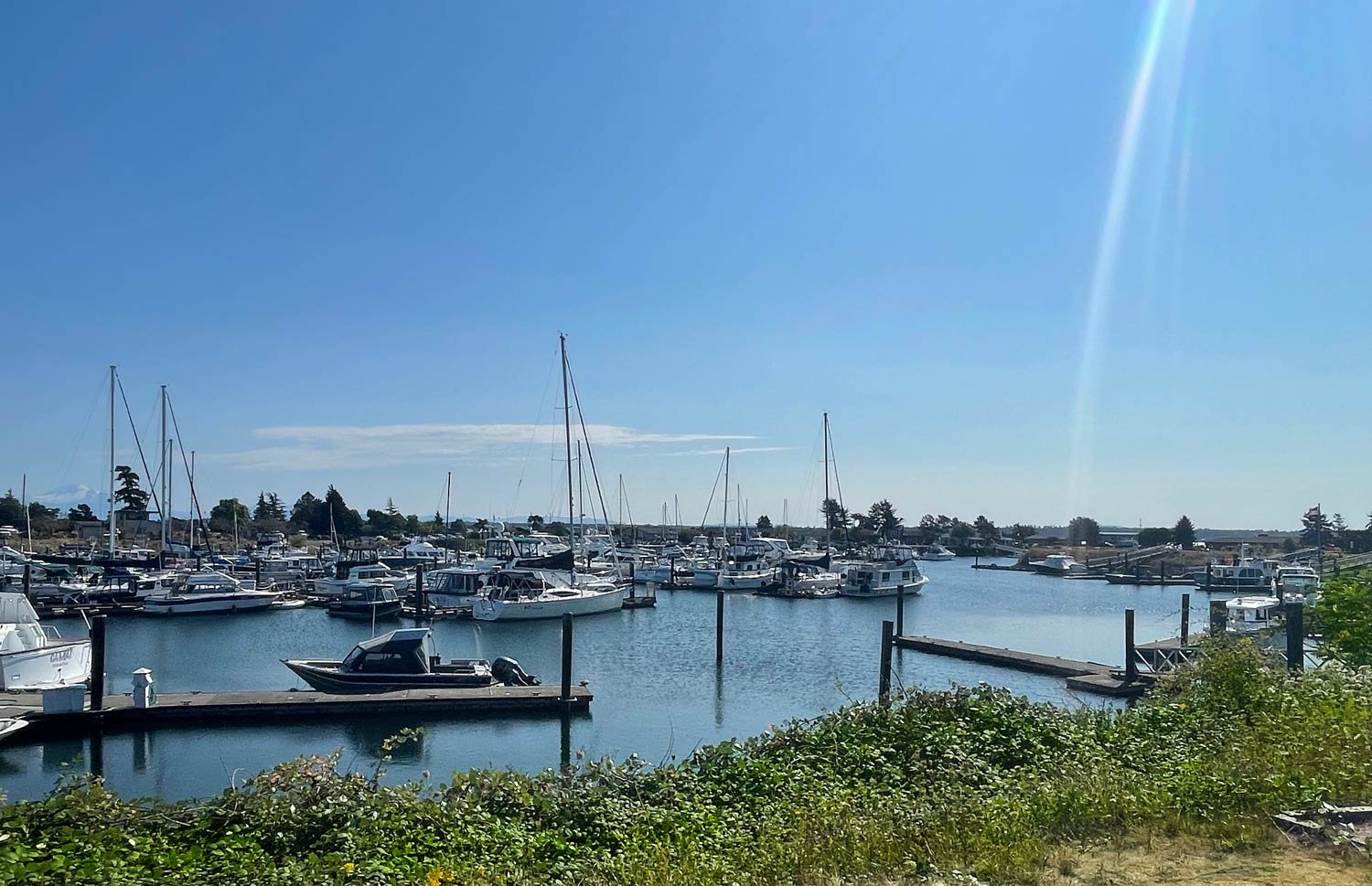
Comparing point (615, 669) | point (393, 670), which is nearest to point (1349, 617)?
point (393, 670)

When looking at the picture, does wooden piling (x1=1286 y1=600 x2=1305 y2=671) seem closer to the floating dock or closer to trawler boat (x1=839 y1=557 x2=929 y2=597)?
the floating dock

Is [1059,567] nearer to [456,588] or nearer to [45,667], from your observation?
[456,588]

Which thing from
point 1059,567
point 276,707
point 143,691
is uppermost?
point 143,691

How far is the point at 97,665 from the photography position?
22031 millimetres

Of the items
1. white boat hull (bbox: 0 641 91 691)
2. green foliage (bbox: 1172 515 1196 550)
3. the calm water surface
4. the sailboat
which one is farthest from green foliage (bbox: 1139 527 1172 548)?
white boat hull (bbox: 0 641 91 691)

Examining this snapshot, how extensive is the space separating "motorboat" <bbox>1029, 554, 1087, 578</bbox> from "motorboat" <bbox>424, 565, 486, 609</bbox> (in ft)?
222

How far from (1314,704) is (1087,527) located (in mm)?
159815

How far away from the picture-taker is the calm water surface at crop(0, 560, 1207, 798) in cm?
2006

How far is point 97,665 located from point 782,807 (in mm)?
19661

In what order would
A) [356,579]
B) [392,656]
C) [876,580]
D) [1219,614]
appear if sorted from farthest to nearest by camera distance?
[876,580]
[356,579]
[1219,614]
[392,656]

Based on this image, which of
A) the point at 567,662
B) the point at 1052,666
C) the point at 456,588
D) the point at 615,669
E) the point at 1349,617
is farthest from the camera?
the point at 456,588

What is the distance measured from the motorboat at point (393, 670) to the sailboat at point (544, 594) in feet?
62.9

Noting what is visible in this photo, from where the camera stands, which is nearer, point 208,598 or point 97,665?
point 97,665

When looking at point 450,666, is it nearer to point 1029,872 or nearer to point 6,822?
point 6,822
